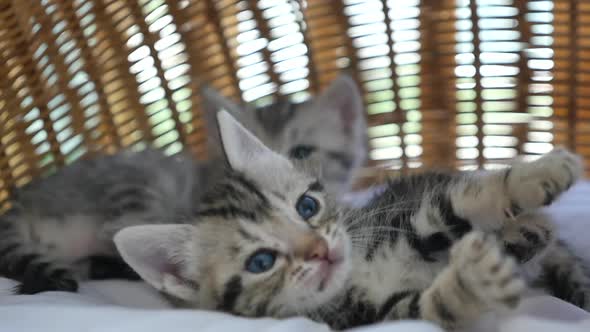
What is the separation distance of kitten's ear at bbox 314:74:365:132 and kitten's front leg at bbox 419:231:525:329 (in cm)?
100

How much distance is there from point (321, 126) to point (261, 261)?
0.89m

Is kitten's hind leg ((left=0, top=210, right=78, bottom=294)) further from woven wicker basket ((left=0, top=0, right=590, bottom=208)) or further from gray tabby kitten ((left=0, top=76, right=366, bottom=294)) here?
woven wicker basket ((left=0, top=0, right=590, bottom=208))

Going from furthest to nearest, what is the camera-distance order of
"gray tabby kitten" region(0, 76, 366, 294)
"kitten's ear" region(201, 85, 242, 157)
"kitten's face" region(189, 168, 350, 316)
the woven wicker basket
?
"kitten's ear" region(201, 85, 242, 157)
the woven wicker basket
"gray tabby kitten" region(0, 76, 366, 294)
"kitten's face" region(189, 168, 350, 316)

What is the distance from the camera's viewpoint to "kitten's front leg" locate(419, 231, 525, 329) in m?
0.85

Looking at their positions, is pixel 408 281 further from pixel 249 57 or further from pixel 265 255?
pixel 249 57

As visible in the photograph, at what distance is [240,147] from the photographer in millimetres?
1194

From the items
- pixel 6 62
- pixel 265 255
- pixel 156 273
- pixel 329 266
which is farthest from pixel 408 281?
pixel 6 62

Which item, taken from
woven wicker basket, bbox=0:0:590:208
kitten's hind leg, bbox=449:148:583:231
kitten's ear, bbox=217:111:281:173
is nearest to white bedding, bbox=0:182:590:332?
kitten's hind leg, bbox=449:148:583:231

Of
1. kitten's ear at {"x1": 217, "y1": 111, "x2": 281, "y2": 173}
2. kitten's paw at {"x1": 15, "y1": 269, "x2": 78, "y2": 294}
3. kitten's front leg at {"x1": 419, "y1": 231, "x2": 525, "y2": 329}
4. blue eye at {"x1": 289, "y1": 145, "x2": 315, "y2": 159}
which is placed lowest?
kitten's paw at {"x1": 15, "y1": 269, "x2": 78, "y2": 294}

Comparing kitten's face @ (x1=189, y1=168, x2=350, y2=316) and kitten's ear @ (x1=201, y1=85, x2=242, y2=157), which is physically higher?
kitten's ear @ (x1=201, y1=85, x2=242, y2=157)

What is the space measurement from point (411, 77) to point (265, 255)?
1.10 metres

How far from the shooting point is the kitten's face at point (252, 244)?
1006 millimetres

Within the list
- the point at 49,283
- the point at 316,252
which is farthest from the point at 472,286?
the point at 49,283

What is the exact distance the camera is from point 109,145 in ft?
6.23
